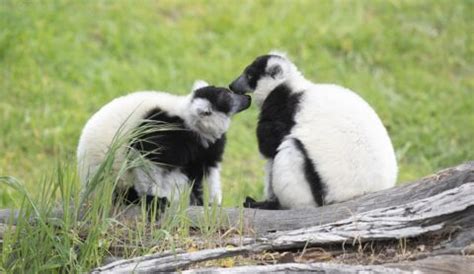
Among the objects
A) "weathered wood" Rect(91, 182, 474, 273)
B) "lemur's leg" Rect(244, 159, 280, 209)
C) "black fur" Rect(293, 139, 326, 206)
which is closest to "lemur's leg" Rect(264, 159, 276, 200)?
"lemur's leg" Rect(244, 159, 280, 209)

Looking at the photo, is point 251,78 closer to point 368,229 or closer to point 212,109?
point 212,109

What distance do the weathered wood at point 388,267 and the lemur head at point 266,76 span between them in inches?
72.7

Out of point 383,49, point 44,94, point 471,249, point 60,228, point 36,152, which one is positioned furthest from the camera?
point 383,49

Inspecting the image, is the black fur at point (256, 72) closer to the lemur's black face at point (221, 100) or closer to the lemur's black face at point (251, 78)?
the lemur's black face at point (251, 78)

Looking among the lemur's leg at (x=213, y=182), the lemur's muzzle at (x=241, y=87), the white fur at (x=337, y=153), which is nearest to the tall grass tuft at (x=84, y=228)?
the white fur at (x=337, y=153)

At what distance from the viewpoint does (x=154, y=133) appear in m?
5.89

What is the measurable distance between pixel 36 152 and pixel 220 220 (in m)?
4.45

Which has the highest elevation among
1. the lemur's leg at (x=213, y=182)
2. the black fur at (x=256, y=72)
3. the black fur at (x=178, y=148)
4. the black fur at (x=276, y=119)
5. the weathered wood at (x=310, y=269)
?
the black fur at (x=256, y=72)

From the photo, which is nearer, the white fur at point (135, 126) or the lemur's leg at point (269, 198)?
the white fur at point (135, 126)

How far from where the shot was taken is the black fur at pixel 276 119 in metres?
6.03

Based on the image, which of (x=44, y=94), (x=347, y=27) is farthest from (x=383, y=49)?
(x=44, y=94)

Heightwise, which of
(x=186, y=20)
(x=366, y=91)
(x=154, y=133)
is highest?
(x=186, y=20)

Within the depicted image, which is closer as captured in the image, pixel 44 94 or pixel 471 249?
pixel 471 249

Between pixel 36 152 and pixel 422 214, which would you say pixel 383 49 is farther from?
pixel 422 214
